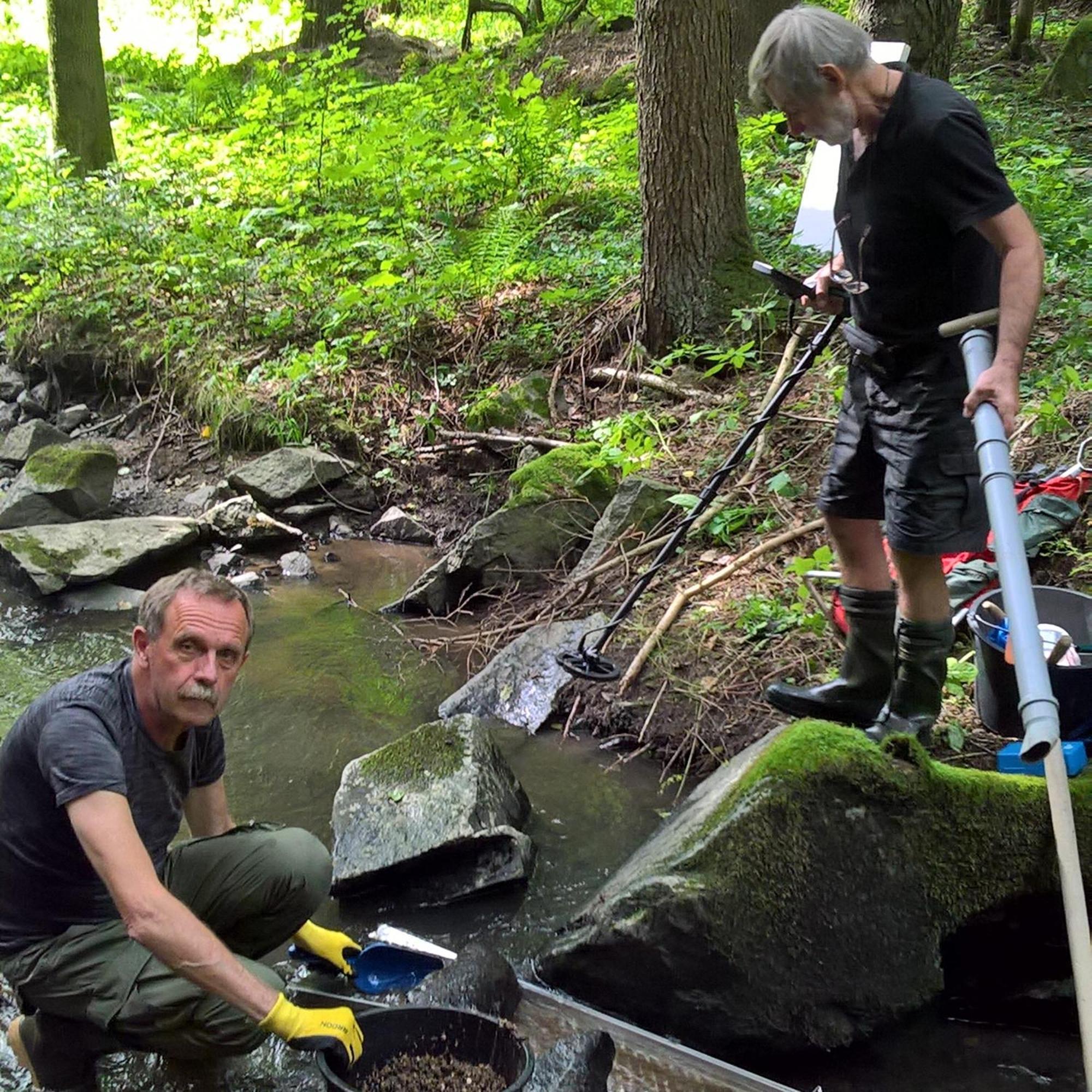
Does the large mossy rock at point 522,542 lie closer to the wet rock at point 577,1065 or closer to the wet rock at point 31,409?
the wet rock at point 577,1065

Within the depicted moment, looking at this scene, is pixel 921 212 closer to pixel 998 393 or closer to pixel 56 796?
pixel 998 393

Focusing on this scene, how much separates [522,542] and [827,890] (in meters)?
3.20

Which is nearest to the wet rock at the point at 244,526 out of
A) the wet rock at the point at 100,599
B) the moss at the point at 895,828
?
the wet rock at the point at 100,599

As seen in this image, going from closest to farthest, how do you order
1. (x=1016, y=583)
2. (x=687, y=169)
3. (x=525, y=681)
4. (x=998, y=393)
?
1. (x=1016, y=583)
2. (x=998, y=393)
3. (x=525, y=681)
4. (x=687, y=169)

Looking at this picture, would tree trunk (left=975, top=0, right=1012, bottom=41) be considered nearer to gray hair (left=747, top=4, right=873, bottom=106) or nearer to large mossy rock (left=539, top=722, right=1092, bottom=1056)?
gray hair (left=747, top=4, right=873, bottom=106)

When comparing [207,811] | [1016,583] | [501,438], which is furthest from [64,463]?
[1016,583]

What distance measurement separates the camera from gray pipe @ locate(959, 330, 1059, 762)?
6.49ft

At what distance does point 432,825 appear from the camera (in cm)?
361

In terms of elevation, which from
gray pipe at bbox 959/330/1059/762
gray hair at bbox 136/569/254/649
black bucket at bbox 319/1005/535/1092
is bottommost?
black bucket at bbox 319/1005/535/1092

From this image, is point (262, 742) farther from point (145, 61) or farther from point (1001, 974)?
point (145, 61)

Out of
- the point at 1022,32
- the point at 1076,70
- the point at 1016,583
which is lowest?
the point at 1016,583

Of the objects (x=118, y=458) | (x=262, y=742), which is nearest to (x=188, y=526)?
(x=118, y=458)

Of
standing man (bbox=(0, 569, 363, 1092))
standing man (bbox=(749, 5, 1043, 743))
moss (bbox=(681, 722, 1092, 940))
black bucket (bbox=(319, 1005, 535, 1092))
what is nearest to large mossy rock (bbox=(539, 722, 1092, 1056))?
moss (bbox=(681, 722, 1092, 940))

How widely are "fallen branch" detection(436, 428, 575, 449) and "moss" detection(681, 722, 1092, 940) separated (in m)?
3.58
